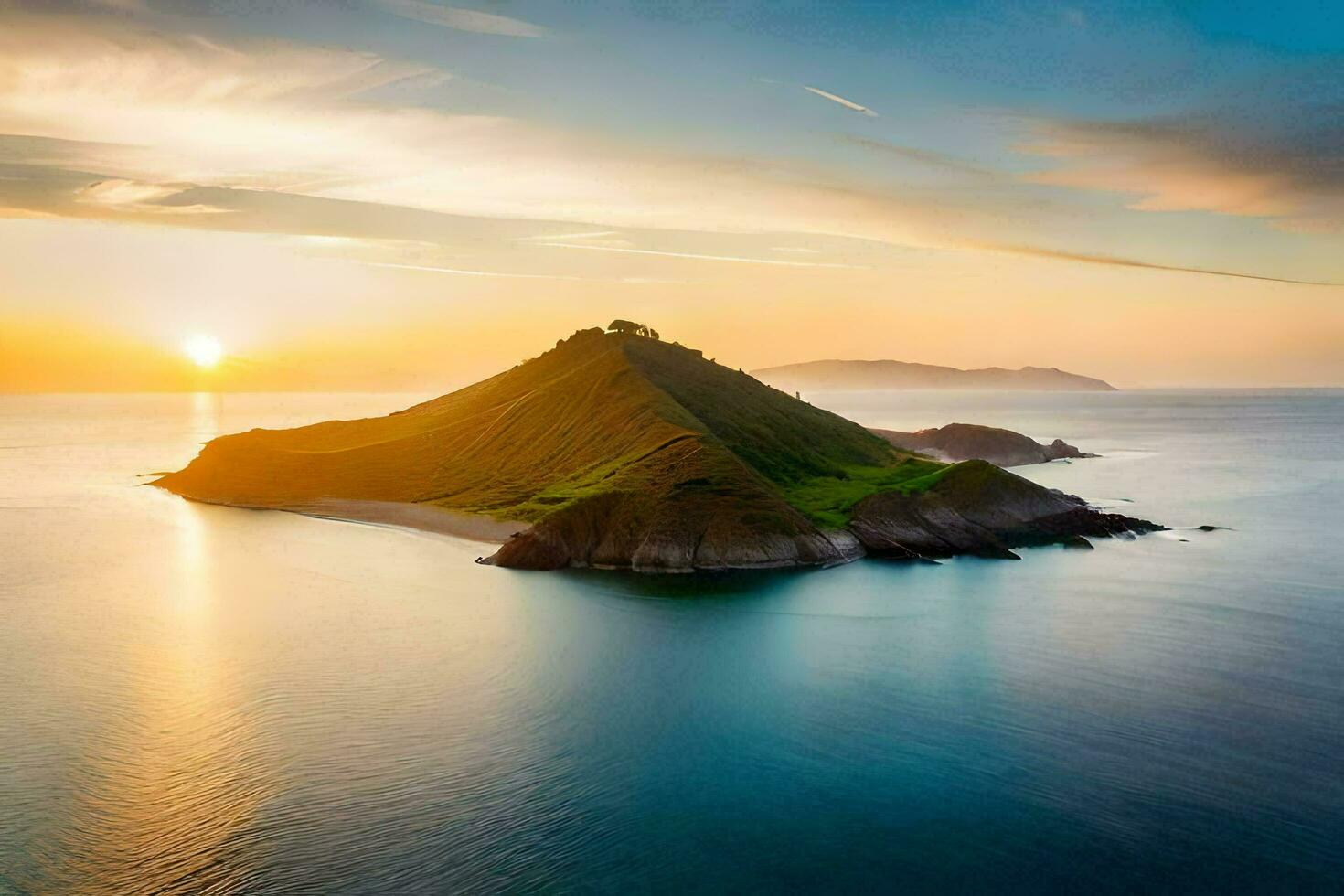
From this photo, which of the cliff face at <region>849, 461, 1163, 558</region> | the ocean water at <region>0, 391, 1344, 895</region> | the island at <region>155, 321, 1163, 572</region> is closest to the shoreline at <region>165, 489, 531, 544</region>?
the island at <region>155, 321, 1163, 572</region>

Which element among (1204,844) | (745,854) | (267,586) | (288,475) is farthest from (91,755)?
(288,475)

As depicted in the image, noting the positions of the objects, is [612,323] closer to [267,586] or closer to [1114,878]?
[267,586]

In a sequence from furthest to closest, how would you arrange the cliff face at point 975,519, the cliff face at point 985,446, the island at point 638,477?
1. the cliff face at point 985,446
2. the cliff face at point 975,519
3. the island at point 638,477

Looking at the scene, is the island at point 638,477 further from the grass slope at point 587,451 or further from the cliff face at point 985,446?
the cliff face at point 985,446

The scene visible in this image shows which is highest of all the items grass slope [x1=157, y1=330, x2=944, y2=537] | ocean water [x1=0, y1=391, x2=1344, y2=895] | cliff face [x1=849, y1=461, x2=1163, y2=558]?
grass slope [x1=157, y1=330, x2=944, y2=537]

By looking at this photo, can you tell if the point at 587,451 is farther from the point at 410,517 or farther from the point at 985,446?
the point at 985,446

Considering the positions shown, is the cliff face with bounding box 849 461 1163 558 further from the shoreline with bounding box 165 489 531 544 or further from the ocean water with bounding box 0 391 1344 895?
the shoreline with bounding box 165 489 531 544

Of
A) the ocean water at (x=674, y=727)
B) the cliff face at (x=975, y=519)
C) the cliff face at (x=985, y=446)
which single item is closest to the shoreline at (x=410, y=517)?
the ocean water at (x=674, y=727)
